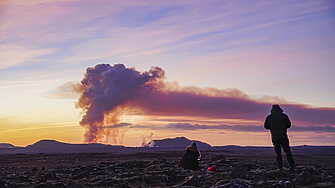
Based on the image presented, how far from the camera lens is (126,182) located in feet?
47.5

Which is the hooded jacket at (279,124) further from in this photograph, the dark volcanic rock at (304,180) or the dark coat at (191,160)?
the dark coat at (191,160)

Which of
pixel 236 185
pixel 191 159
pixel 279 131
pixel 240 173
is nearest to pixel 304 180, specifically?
pixel 240 173

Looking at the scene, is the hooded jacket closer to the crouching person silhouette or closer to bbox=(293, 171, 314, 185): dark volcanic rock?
bbox=(293, 171, 314, 185): dark volcanic rock

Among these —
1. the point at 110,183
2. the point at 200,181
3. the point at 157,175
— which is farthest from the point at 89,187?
the point at 200,181

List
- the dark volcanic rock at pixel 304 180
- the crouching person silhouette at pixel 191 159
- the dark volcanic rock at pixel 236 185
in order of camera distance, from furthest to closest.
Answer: the crouching person silhouette at pixel 191 159 < the dark volcanic rock at pixel 304 180 < the dark volcanic rock at pixel 236 185

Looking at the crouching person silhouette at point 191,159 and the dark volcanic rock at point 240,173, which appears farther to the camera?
the crouching person silhouette at point 191,159

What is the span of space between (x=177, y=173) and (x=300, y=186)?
6448 millimetres

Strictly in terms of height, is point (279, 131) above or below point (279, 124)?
below

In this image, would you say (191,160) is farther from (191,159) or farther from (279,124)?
(279,124)

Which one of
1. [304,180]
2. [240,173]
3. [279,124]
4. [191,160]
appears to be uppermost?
[279,124]

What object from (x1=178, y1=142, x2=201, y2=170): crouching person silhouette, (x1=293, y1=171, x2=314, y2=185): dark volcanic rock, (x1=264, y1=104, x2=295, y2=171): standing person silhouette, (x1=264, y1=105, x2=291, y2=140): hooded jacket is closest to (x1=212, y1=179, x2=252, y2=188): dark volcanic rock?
(x1=293, y1=171, x2=314, y2=185): dark volcanic rock

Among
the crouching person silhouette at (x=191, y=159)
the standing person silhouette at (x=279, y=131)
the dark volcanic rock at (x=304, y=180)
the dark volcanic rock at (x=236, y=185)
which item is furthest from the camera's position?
the crouching person silhouette at (x=191, y=159)

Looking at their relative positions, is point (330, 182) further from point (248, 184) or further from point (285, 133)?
point (285, 133)

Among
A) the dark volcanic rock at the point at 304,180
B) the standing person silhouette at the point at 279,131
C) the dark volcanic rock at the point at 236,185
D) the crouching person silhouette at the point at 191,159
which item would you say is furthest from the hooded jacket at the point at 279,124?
the dark volcanic rock at the point at 236,185
